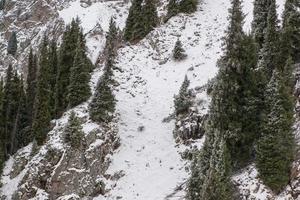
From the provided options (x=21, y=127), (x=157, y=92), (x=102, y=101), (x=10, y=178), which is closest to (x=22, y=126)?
(x=21, y=127)

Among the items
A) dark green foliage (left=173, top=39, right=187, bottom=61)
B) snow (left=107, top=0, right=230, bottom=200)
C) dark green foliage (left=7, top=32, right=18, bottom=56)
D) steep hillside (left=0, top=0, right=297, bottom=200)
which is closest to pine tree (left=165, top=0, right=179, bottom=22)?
snow (left=107, top=0, right=230, bottom=200)

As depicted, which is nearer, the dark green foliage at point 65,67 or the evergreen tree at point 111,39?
the dark green foliage at point 65,67

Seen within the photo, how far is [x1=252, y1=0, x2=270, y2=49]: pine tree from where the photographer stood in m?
49.1

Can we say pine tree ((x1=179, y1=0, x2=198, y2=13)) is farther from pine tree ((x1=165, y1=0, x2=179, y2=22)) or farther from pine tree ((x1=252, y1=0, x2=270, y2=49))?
pine tree ((x1=252, y1=0, x2=270, y2=49))

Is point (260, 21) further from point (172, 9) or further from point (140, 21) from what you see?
point (172, 9)

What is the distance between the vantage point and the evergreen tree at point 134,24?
7219 centimetres

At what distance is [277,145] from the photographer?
33312 mm

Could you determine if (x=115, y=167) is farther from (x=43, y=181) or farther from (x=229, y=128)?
(x=229, y=128)

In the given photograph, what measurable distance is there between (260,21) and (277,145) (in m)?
20.1

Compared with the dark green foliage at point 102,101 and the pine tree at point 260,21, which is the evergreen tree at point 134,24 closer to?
the dark green foliage at point 102,101

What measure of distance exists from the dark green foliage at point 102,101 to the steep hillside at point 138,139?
0.98 metres

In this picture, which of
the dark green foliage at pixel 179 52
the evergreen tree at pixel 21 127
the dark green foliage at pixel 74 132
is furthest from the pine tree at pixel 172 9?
the dark green foliage at pixel 74 132

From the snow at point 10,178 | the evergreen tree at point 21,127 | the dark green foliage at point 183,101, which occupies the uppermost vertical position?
the dark green foliage at point 183,101

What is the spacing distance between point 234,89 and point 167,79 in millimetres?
25088
